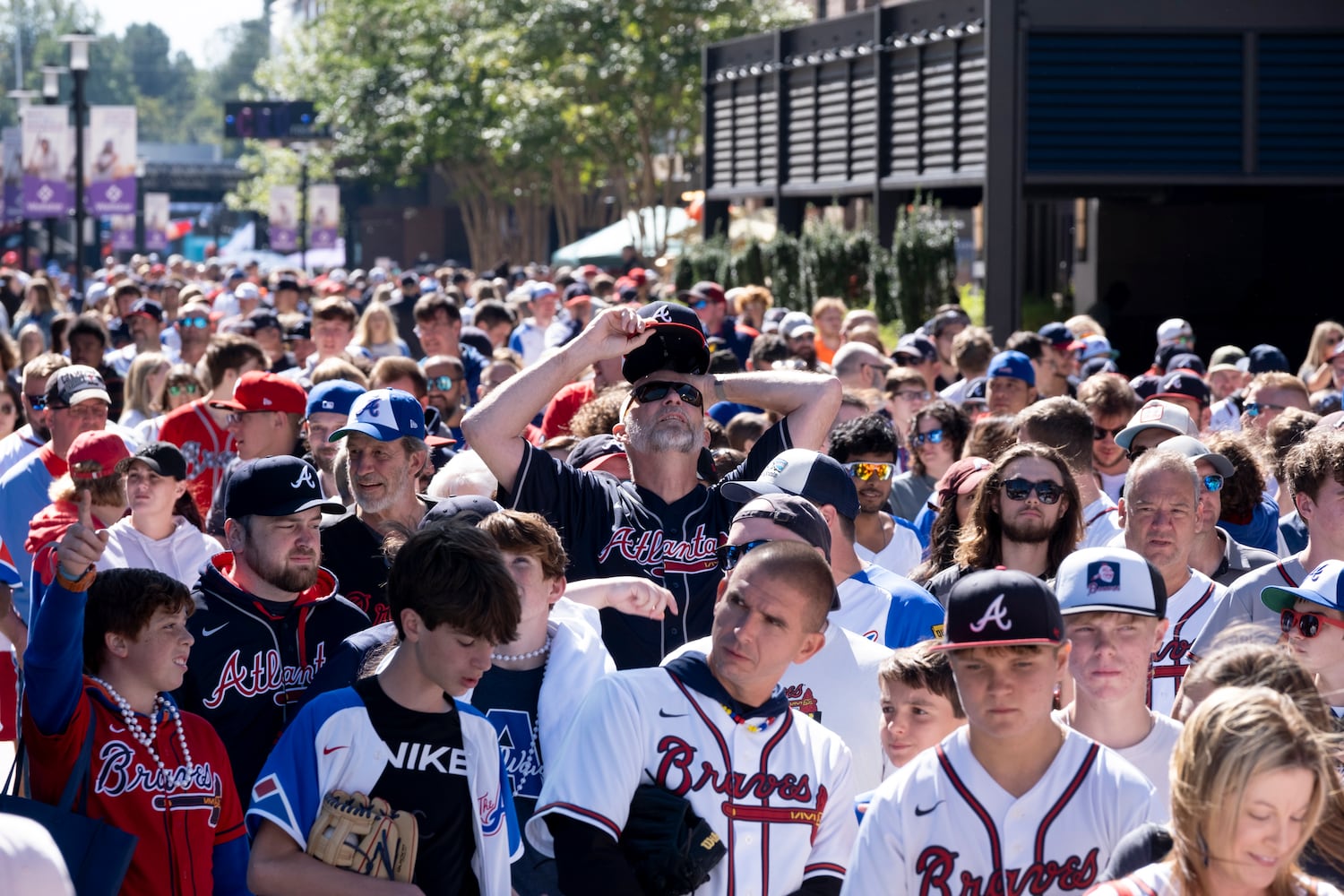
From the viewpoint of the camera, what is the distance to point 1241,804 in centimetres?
300

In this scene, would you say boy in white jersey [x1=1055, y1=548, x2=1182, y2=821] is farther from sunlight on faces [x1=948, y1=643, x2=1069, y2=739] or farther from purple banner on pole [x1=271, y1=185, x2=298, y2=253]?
purple banner on pole [x1=271, y1=185, x2=298, y2=253]

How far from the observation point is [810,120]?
69.1 feet

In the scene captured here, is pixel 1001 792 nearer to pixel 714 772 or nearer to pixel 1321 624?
pixel 714 772

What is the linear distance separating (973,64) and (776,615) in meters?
14.4

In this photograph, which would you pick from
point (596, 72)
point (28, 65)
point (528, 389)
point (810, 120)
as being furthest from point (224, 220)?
point (528, 389)

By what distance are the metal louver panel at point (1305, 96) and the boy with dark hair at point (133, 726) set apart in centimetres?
1409

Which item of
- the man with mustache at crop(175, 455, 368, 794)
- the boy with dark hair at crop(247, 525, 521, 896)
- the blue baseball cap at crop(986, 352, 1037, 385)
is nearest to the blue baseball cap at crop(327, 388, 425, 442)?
the man with mustache at crop(175, 455, 368, 794)

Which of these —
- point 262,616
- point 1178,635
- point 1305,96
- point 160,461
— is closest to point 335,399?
point 160,461

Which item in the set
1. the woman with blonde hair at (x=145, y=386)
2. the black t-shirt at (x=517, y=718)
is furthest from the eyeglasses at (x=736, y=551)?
the woman with blonde hair at (x=145, y=386)

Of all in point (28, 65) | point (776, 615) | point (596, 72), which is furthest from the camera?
point (28, 65)

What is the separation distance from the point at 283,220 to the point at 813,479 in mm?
40658

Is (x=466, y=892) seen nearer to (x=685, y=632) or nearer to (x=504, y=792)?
(x=504, y=792)

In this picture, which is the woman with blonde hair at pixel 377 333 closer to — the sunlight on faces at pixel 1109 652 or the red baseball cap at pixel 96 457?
the red baseball cap at pixel 96 457

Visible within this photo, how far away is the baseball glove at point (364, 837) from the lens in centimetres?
386
